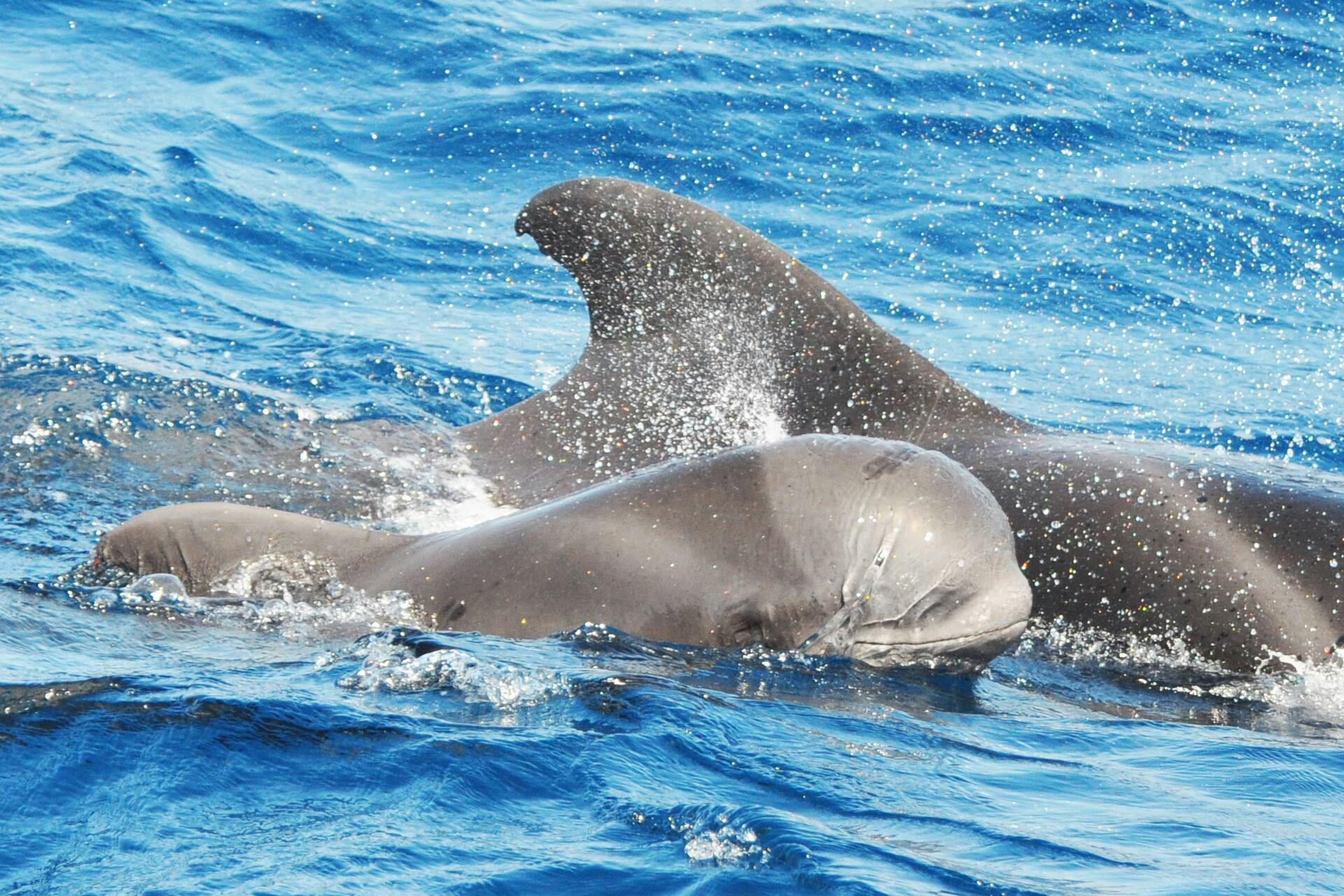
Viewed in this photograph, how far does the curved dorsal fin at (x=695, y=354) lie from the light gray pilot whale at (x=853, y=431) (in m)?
0.01

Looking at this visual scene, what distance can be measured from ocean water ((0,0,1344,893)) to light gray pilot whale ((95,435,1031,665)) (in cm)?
15

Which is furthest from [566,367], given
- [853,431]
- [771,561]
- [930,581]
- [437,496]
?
[930,581]

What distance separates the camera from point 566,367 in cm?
1367

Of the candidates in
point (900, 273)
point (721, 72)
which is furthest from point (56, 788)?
point (721, 72)

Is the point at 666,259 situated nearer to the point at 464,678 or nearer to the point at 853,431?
the point at 853,431

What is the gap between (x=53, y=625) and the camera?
6332 millimetres

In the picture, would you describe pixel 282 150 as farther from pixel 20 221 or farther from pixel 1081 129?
pixel 1081 129

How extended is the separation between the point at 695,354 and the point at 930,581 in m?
3.36

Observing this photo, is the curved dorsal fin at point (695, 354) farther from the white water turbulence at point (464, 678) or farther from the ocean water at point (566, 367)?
the white water turbulence at point (464, 678)

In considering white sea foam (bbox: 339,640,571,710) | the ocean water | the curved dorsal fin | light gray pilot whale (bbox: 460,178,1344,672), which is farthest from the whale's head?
the curved dorsal fin

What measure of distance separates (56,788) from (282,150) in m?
13.6

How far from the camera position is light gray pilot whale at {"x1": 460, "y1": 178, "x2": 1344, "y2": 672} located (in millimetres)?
7426

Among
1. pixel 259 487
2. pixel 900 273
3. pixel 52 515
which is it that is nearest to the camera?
pixel 52 515

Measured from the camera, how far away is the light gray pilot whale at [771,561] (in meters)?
6.01
